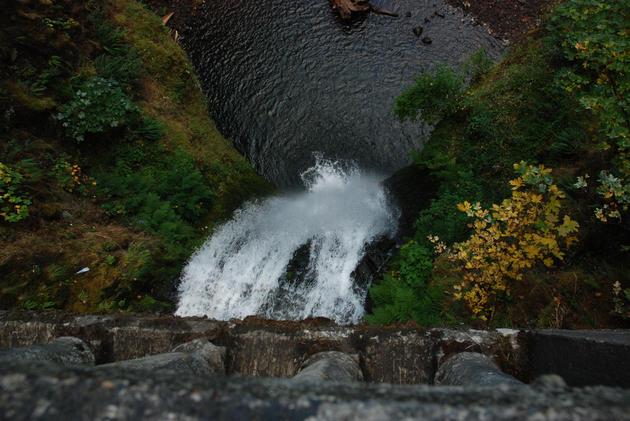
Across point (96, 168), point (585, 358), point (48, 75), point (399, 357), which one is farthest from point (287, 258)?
point (48, 75)

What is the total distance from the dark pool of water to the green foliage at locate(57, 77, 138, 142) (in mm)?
4088

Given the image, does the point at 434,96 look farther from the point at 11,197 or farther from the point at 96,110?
the point at 11,197

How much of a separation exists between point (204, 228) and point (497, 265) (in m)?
7.29

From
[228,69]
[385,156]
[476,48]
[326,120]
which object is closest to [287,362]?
[385,156]

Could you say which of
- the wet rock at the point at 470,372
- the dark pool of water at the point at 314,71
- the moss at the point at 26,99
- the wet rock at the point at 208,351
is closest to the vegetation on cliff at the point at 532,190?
the wet rock at the point at 470,372

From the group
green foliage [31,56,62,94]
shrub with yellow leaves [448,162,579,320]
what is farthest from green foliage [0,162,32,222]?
shrub with yellow leaves [448,162,579,320]

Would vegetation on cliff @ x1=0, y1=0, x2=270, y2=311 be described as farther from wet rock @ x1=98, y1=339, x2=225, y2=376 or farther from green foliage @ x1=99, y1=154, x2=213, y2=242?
wet rock @ x1=98, y1=339, x2=225, y2=376

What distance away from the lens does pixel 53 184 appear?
707 centimetres

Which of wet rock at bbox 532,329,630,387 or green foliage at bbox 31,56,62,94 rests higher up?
wet rock at bbox 532,329,630,387

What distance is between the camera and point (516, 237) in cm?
421

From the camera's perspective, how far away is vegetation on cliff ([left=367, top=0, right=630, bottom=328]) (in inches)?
138

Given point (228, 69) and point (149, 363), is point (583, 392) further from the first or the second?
point (228, 69)

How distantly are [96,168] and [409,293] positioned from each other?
842 centimetres

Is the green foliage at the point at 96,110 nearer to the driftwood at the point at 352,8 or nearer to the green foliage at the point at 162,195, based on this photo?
the green foliage at the point at 162,195
